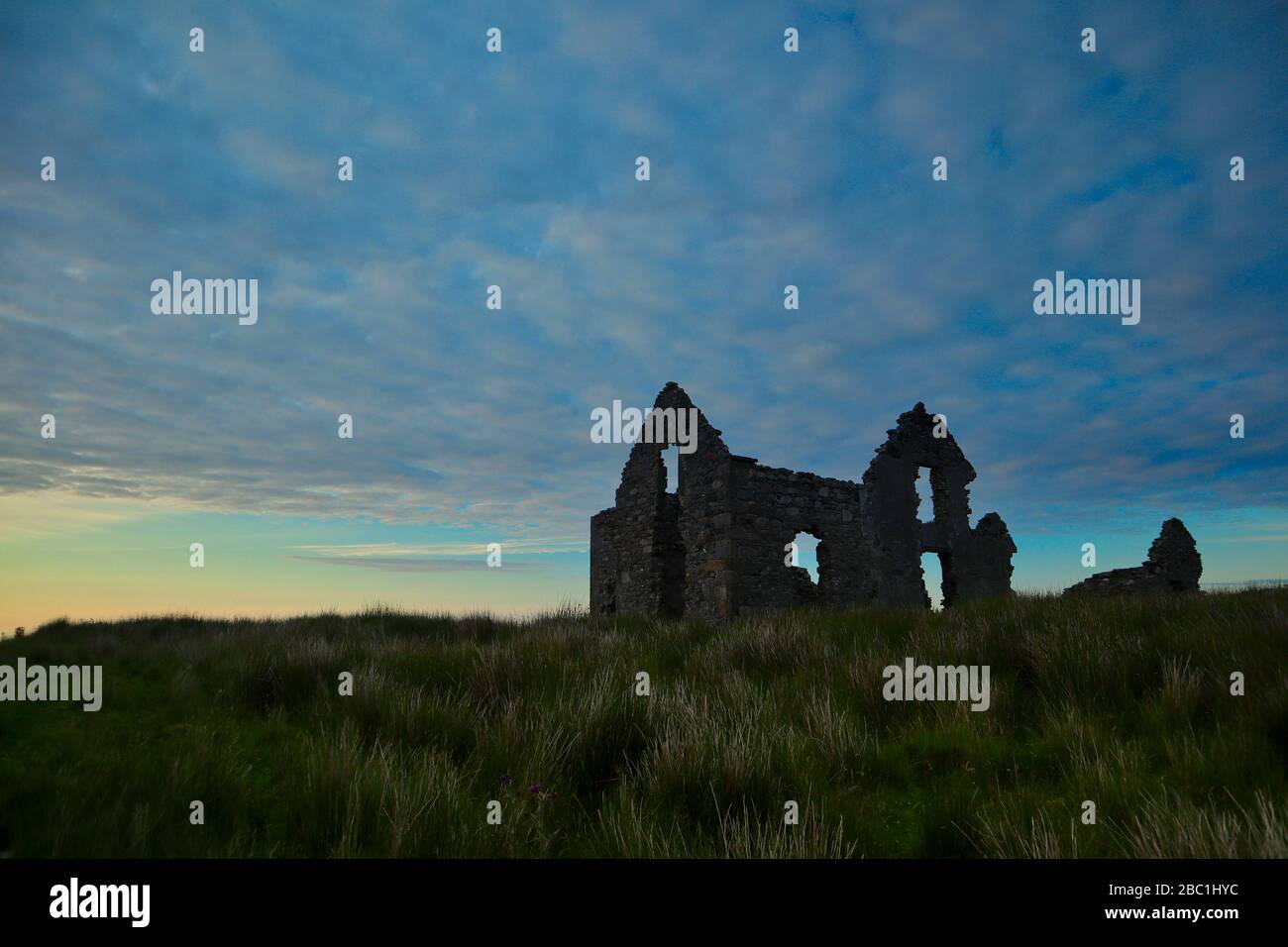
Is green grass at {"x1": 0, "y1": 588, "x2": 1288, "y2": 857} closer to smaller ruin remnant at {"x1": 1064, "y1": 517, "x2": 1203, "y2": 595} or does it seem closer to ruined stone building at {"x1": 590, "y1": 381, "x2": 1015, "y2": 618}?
ruined stone building at {"x1": 590, "y1": 381, "x2": 1015, "y2": 618}

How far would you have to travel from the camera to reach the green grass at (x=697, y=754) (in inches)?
117

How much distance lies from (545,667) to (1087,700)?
4576 millimetres

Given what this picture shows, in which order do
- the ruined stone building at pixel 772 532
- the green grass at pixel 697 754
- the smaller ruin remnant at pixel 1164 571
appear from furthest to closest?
the smaller ruin remnant at pixel 1164 571, the ruined stone building at pixel 772 532, the green grass at pixel 697 754

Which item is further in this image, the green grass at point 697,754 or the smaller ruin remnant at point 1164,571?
the smaller ruin remnant at point 1164,571

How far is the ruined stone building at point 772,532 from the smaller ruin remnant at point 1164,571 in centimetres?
326

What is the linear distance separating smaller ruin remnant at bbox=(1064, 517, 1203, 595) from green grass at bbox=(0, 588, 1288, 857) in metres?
18.0

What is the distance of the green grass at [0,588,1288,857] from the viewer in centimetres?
298

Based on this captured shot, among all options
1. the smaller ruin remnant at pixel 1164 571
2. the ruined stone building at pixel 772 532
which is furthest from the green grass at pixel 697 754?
the smaller ruin remnant at pixel 1164 571

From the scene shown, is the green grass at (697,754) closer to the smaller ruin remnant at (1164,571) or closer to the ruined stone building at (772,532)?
the ruined stone building at (772,532)

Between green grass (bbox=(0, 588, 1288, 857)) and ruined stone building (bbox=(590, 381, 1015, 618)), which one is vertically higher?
ruined stone building (bbox=(590, 381, 1015, 618))

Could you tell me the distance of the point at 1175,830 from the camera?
2738 millimetres

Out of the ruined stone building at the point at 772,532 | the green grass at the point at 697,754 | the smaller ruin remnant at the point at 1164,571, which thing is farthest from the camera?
the smaller ruin remnant at the point at 1164,571

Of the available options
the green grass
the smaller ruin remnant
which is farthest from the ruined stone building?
the green grass

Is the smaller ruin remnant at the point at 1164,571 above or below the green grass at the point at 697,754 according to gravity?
above
